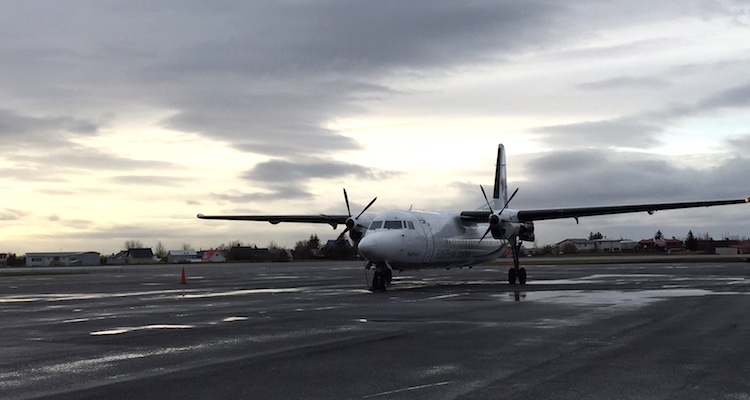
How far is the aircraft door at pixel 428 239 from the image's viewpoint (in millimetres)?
34344

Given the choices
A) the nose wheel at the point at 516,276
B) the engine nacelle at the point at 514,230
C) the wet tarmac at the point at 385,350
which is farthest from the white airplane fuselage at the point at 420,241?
the wet tarmac at the point at 385,350

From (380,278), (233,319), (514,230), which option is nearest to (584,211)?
→ (514,230)

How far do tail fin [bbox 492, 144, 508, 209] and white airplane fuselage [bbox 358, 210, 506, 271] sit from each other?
493 centimetres

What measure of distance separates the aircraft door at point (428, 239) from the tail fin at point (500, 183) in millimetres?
11823

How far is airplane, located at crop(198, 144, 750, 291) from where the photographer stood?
104ft

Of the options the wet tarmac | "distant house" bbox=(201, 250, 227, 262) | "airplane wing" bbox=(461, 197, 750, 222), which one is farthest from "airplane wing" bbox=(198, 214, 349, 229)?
"distant house" bbox=(201, 250, 227, 262)

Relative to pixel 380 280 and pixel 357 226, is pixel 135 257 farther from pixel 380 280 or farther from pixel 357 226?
pixel 380 280

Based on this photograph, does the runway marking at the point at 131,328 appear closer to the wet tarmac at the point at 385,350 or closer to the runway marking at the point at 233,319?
the wet tarmac at the point at 385,350

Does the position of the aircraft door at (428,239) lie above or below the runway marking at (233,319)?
above

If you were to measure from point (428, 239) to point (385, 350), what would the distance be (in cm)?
2191

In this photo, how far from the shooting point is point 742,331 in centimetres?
1485

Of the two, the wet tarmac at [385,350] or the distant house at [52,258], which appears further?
the distant house at [52,258]

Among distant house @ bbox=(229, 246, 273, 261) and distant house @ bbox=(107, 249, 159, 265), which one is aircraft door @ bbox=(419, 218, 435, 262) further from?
distant house @ bbox=(107, 249, 159, 265)

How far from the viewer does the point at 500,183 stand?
46.1m
